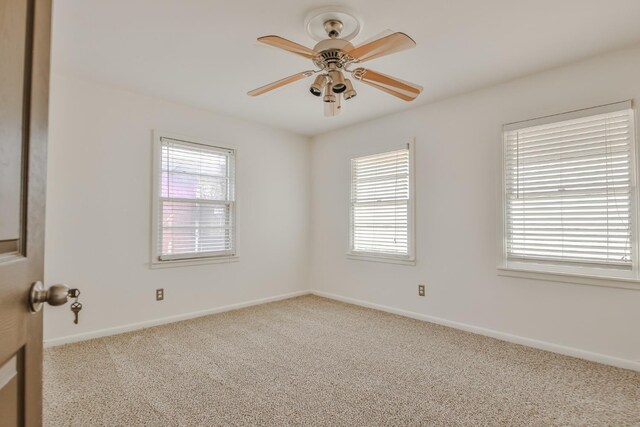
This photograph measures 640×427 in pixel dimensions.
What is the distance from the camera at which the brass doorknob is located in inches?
28.5

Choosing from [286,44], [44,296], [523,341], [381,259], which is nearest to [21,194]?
[44,296]

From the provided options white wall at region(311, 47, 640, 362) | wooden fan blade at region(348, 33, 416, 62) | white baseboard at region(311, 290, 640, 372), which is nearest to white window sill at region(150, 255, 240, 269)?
white wall at region(311, 47, 640, 362)

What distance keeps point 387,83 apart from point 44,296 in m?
2.17

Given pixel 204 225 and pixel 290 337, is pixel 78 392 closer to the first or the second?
pixel 290 337

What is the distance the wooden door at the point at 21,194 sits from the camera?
1.98 feet

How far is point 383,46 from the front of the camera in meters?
1.90

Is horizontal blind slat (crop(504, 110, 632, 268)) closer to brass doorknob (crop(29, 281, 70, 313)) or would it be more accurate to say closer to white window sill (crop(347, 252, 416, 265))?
white window sill (crop(347, 252, 416, 265))

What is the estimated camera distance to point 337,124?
14.6 feet

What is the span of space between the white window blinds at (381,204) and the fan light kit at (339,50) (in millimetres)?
1575

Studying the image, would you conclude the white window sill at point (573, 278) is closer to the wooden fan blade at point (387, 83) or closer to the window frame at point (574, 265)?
the window frame at point (574, 265)

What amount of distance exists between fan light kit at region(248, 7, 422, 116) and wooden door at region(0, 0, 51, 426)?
1.30m

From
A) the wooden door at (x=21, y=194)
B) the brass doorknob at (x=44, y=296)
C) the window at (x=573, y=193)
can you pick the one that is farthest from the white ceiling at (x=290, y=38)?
the brass doorknob at (x=44, y=296)

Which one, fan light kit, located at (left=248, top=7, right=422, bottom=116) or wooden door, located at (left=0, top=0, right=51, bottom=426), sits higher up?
fan light kit, located at (left=248, top=7, right=422, bottom=116)

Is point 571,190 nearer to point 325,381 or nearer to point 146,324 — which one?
point 325,381
